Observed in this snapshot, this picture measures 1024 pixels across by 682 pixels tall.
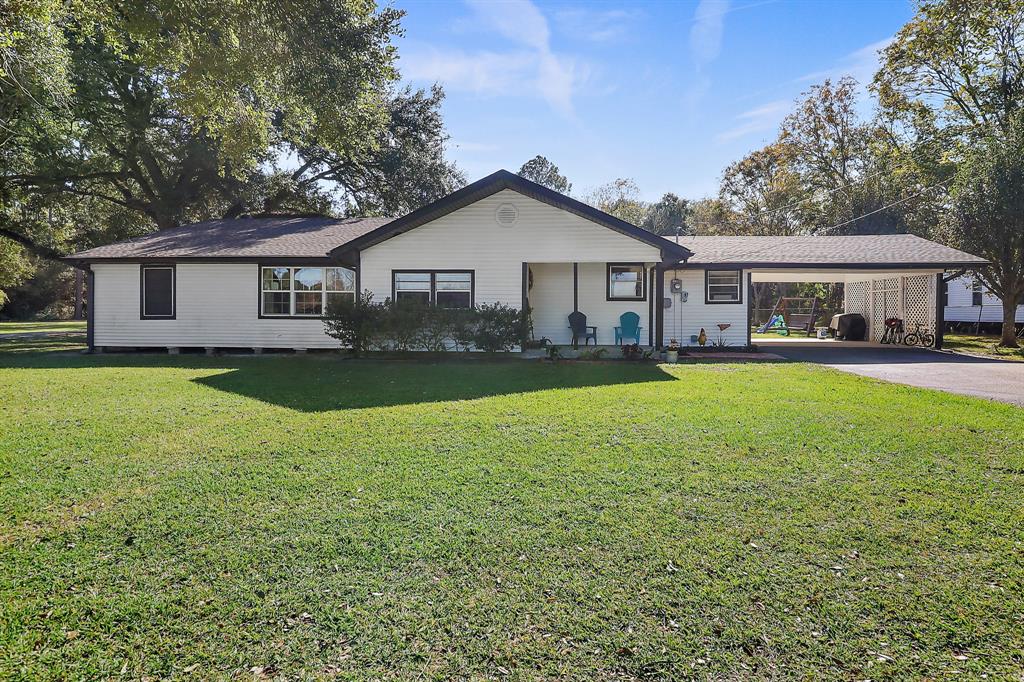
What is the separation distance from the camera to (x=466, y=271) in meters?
13.9

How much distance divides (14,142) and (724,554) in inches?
967

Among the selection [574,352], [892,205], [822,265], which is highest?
[892,205]

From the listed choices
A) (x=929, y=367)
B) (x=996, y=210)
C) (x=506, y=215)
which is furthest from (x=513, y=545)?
(x=996, y=210)

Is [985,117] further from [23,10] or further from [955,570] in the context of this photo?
[23,10]

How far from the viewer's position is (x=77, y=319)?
135 ft

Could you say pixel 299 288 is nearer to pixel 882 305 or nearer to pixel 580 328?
pixel 580 328

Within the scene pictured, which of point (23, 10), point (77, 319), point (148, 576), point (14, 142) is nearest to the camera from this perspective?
point (148, 576)

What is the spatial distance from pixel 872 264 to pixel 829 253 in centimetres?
134

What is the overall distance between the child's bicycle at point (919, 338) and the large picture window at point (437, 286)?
1443cm

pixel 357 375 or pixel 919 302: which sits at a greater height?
pixel 919 302

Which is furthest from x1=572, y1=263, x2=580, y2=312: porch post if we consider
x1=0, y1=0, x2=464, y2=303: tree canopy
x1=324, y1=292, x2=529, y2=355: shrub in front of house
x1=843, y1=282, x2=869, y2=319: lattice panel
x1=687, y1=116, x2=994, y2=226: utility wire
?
x1=687, y1=116, x2=994, y2=226: utility wire

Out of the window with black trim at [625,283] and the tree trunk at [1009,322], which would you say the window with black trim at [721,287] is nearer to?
the window with black trim at [625,283]

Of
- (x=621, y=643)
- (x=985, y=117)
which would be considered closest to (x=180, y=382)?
(x=621, y=643)

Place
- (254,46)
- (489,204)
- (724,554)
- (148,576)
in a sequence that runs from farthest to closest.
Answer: (489,204), (254,46), (724,554), (148,576)
